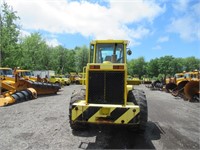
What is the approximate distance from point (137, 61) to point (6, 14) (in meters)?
87.0

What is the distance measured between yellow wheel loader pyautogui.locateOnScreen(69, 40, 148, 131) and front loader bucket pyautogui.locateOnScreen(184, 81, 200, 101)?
11.2m

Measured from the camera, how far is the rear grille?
6.93 metres

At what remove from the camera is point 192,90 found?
18.1 meters

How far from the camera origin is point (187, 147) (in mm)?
6156

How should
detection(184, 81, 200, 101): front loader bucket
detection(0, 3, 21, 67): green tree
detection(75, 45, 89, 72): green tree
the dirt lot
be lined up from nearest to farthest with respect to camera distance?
the dirt lot < detection(184, 81, 200, 101): front loader bucket < detection(0, 3, 21, 67): green tree < detection(75, 45, 89, 72): green tree

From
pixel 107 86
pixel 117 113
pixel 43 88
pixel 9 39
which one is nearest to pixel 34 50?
pixel 9 39

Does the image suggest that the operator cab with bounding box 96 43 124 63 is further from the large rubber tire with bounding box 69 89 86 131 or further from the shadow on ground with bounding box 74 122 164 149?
the shadow on ground with bounding box 74 122 164 149

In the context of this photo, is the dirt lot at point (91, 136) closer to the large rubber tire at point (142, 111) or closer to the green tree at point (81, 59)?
the large rubber tire at point (142, 111)

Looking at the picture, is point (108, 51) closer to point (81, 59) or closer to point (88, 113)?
point (88, 113)

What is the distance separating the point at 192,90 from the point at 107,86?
12.9 m

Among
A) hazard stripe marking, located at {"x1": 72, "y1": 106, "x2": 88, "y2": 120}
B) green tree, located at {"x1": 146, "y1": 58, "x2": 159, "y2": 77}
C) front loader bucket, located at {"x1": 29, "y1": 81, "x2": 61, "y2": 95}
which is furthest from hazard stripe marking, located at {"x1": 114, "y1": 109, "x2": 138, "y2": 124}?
green tree, located at {"x1": 146, "y1": 58, "x2": 159, "y2": 77}

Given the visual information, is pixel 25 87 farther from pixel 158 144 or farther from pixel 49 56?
pixel 49 56

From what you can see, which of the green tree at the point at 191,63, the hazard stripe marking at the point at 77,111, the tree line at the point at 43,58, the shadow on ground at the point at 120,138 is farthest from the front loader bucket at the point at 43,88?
the green tree at the point at 191,63

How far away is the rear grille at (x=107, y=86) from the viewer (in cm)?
693
